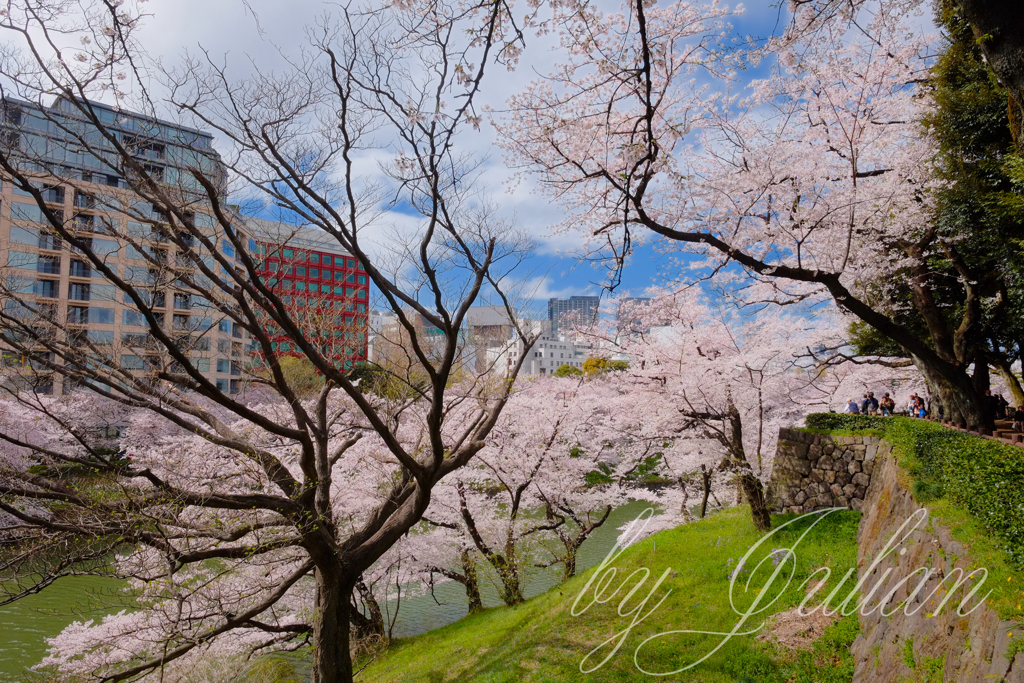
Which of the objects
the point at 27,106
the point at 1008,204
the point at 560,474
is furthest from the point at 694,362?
the point at 27,106

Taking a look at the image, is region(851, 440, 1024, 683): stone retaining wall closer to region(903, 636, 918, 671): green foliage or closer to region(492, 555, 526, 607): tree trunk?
region(903, 636, 918, 671): green foliage

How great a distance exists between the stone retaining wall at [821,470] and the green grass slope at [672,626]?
0.32m

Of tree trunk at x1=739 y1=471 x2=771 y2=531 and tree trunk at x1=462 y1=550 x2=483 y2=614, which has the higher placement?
tree trunk at x1=739 y1=471 x2=771 y2=531

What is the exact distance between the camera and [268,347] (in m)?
5.52

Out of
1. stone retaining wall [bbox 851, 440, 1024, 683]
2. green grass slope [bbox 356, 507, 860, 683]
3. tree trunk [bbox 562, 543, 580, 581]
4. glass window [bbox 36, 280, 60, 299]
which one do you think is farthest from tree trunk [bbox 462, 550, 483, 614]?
glass window [bbox 36, 280, 60, 299]

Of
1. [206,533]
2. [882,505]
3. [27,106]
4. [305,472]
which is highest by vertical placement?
[27,106]

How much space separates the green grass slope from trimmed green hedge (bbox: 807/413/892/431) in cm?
167

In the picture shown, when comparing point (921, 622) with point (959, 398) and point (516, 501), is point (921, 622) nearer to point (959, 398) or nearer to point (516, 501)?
point (959, 398)

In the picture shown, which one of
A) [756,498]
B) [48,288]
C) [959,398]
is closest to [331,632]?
[756,498]

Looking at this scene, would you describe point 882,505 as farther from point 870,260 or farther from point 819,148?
point 819,148

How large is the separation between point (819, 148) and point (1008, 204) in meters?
3.35

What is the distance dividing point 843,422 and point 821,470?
3.93ft

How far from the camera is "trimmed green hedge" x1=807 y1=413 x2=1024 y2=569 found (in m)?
3.94

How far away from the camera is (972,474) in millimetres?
4973
